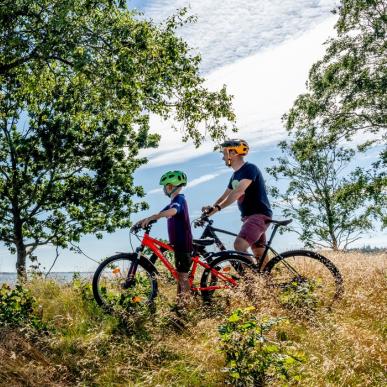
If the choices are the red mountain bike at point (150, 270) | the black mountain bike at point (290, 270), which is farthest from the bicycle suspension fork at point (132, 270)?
the black mountain bike at point (290, 270)

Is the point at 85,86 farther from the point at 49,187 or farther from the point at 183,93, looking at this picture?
the point at 49,187

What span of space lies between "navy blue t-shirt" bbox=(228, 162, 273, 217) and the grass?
1168mm

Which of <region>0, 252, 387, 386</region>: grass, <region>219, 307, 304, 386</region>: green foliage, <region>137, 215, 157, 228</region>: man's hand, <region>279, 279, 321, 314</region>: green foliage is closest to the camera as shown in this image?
<region>219, 307, 304, 386</region>: green foliage

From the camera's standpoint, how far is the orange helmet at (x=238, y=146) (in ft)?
23.6

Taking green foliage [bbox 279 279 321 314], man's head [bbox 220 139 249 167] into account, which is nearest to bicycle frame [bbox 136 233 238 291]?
green foliage [bbox 279 279 321 314]

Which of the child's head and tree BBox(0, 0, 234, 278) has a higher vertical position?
tree BBox(0, 0, 234, 278)

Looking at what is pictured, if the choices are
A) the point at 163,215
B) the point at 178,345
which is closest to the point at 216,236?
the point at 163,215

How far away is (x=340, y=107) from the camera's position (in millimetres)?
24344

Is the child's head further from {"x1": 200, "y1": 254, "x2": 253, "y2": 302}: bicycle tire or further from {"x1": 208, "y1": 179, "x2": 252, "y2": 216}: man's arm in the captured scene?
{"x1": 200, "y1": 254, "x2": 253, "y2": 302}: bicycle tire

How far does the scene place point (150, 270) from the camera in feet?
23.5

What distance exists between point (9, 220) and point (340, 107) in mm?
18299

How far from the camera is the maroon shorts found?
7156mm

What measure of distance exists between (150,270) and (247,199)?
1.81 metres

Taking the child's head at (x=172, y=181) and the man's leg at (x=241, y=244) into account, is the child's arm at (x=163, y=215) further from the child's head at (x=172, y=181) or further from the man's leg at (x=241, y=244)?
the man's leg at (x=241, y=244)
